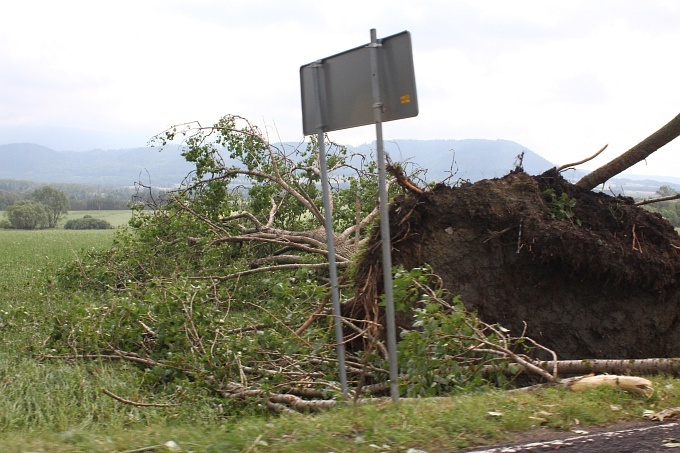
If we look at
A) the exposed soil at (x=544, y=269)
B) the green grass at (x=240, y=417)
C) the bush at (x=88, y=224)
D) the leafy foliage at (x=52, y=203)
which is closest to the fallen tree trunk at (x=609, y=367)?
the green grass at (x=240, y=417)

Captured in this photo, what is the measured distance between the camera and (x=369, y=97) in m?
4.77

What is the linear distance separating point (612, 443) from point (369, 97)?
106 inches

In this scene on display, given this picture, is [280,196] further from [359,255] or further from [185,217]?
[359,255]

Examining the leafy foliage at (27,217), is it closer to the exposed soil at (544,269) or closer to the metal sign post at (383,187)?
the exposed soil at (544,269)

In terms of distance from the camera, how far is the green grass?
3986mm

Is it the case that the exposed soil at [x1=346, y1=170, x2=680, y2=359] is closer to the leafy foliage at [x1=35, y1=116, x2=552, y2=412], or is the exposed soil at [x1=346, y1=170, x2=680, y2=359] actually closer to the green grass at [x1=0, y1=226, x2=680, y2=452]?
the leafy foliage at [x1=35, y1=116, x2=552, y2=412]

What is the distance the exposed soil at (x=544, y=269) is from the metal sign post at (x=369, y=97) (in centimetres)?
237

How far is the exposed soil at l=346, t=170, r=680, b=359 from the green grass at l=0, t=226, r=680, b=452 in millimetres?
1720

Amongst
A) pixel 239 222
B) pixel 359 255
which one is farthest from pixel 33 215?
pixel 359 255

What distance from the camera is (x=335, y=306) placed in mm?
5254

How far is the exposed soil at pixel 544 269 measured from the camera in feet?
23.7

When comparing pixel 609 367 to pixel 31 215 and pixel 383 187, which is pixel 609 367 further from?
pixel 31 215

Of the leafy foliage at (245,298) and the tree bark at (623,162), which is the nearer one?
the leafy foliage at (245,298)

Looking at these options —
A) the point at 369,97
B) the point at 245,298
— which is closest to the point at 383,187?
the point at 369,97
